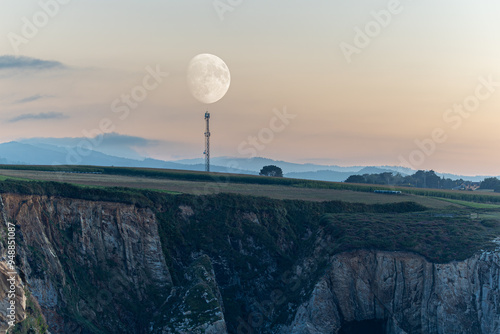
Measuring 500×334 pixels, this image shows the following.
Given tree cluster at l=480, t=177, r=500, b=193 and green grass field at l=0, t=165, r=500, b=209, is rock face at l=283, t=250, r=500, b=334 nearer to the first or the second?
green grass field at l=0, t=165, r=500, b=209

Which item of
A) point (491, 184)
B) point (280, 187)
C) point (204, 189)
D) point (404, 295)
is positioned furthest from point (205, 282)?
point (491, 184)

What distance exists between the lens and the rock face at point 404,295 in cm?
4347

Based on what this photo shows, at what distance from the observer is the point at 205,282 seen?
47.5 m

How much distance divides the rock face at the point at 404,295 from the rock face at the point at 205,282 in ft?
0.29

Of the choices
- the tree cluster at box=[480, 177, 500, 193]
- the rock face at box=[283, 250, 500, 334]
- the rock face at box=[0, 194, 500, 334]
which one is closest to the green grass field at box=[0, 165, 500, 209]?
the rock face at box=[0, 194, 500, 334]

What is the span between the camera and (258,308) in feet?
169

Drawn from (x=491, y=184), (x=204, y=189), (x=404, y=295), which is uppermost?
(x=491, y=184)

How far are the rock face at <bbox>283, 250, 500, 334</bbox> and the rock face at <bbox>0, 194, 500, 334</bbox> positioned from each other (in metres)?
0.09

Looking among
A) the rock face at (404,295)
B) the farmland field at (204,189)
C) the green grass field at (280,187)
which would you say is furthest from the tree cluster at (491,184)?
the rock face at (404,295)

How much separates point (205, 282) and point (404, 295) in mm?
18353

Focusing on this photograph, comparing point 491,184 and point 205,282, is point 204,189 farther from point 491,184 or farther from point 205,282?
point 491,184

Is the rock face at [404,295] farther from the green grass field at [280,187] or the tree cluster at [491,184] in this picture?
the tree cluster at [491,184]

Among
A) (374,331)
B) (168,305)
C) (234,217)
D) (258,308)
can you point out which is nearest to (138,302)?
(168,305)

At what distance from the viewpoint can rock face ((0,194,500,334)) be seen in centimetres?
4362
